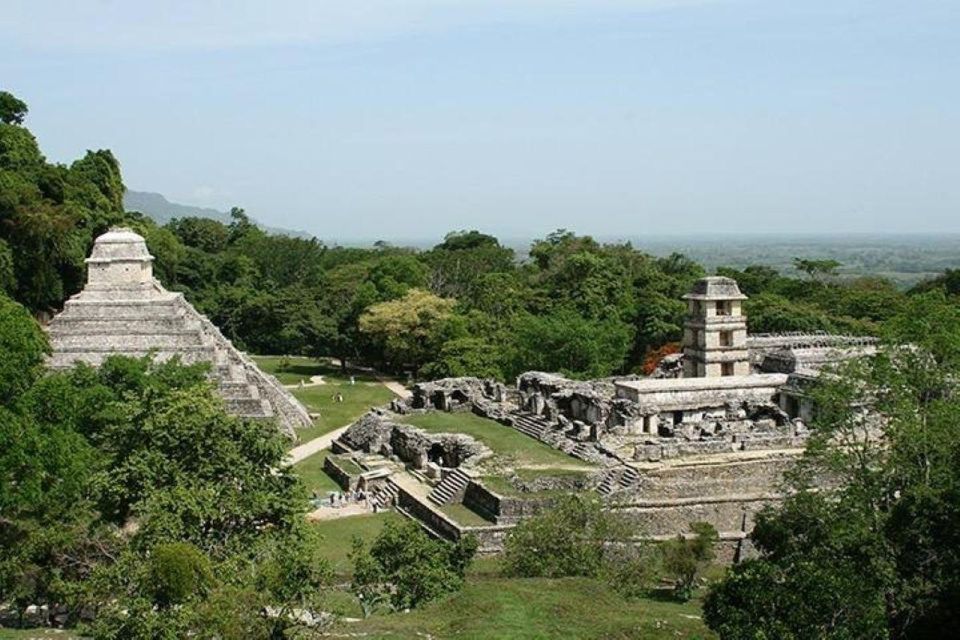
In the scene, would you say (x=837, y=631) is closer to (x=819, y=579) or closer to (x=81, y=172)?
(x=819, y=579)

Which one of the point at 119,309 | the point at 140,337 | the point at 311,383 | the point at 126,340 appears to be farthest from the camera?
the point at 311,383

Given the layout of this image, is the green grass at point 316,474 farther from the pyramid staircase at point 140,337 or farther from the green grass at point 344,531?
the green grass at point 344,531

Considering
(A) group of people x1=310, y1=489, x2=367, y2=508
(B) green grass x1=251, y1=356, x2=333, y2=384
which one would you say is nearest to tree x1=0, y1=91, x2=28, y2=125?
(B) green grass x1=251, y1=356, x2=333, y2=384

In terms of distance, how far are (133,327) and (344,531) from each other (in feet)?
44.1

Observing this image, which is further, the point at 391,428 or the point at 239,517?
the point at 391,428

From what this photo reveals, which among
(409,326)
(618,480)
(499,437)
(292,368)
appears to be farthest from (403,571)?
(292,368)

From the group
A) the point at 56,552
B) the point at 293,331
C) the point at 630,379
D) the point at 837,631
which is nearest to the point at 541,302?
the point at 293,331

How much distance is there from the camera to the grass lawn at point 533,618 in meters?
15.6

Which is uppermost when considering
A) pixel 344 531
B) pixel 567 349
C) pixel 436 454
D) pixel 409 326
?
pixel 409 326

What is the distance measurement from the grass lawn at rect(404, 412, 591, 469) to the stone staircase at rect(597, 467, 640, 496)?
3.38 ft

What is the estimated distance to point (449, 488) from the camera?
29734 millimetres

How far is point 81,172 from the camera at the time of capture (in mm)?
54625

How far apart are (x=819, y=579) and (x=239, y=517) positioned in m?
9.22

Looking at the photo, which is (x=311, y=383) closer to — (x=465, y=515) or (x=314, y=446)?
(x=314, y=446)
